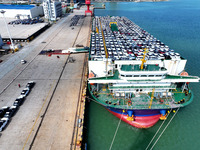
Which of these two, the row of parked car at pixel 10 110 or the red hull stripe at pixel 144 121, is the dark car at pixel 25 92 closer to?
the row of parked car at pixel 10 110

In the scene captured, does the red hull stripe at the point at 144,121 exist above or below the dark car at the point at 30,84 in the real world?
below

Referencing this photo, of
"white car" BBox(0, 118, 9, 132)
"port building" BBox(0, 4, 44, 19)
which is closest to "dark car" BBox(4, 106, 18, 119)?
"white car" BBox(0, 118, 9, 132)

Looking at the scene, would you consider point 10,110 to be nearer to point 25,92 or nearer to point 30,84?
point 25,92

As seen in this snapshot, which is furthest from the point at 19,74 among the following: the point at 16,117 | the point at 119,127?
the point at 119,127

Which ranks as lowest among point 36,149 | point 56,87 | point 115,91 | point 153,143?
point 153,143

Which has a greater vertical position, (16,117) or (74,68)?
Answer: (74,68)

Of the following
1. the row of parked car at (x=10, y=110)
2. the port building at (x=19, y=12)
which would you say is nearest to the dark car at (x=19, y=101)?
the row of parked car at (x=10, y=110)

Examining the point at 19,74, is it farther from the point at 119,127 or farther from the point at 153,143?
the point at 153,143

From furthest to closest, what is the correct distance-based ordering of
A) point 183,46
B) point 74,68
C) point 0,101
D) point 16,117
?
point 183,46 < point 74,68 < point 0,101 < point 16,117
